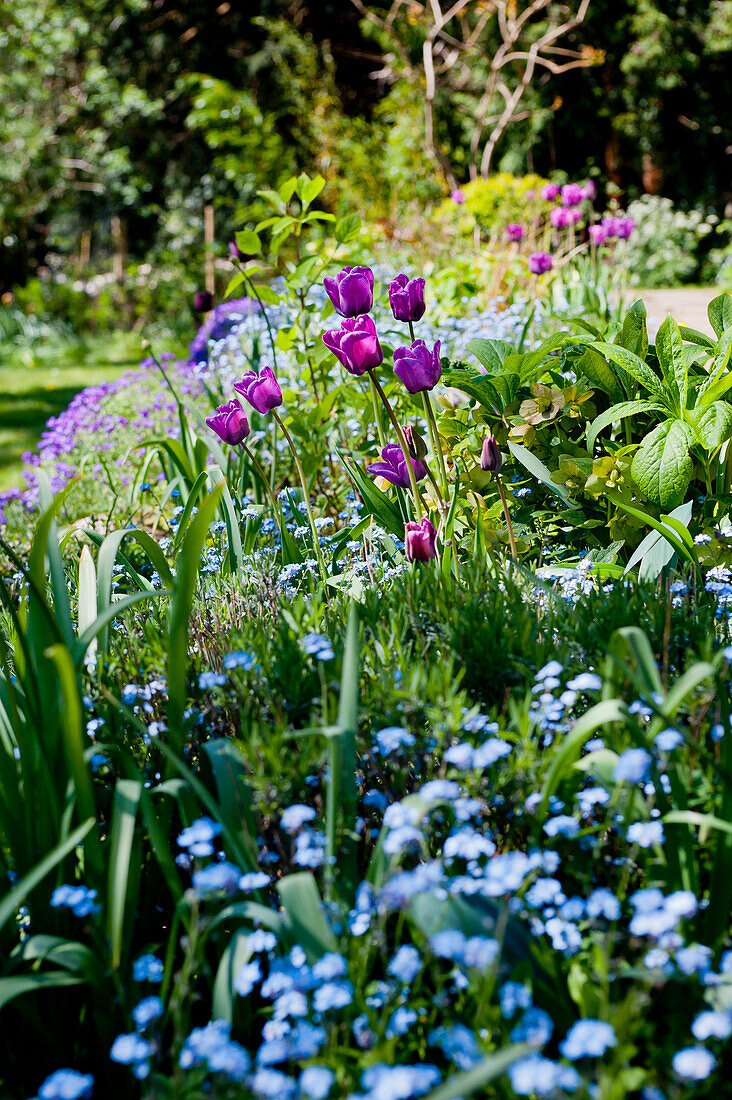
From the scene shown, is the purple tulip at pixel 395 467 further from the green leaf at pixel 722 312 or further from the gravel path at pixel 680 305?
the gravel path at pixel 680 305

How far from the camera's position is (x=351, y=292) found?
164 cm

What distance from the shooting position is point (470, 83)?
11047 millimetres

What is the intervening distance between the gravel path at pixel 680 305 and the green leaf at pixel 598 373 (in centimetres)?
336

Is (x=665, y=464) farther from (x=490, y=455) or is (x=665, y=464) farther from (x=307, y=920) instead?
(x=307, y=920)

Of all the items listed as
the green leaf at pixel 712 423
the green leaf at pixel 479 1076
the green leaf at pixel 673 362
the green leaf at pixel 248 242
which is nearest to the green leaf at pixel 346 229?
the green leaf at pixel 248 242

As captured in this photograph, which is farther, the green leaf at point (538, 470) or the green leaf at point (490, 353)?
the green leaf at point (490, 353)

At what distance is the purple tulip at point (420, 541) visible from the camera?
60.2 inches

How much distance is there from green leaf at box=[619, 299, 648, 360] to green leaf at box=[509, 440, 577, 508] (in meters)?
0.37

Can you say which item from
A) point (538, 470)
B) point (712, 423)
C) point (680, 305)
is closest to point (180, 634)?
point (538, 470)

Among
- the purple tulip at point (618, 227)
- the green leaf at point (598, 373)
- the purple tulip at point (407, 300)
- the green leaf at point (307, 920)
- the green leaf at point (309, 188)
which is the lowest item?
the green leaf at point (307, 920)

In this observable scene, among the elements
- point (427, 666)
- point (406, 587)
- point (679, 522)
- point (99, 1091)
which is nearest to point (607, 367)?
point (679, 522)

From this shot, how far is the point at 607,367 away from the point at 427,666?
105cm

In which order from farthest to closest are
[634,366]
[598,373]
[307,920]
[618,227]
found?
[618,227]
[598,373]
[634,366]
[307,920]

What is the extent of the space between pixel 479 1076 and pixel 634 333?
170cm
